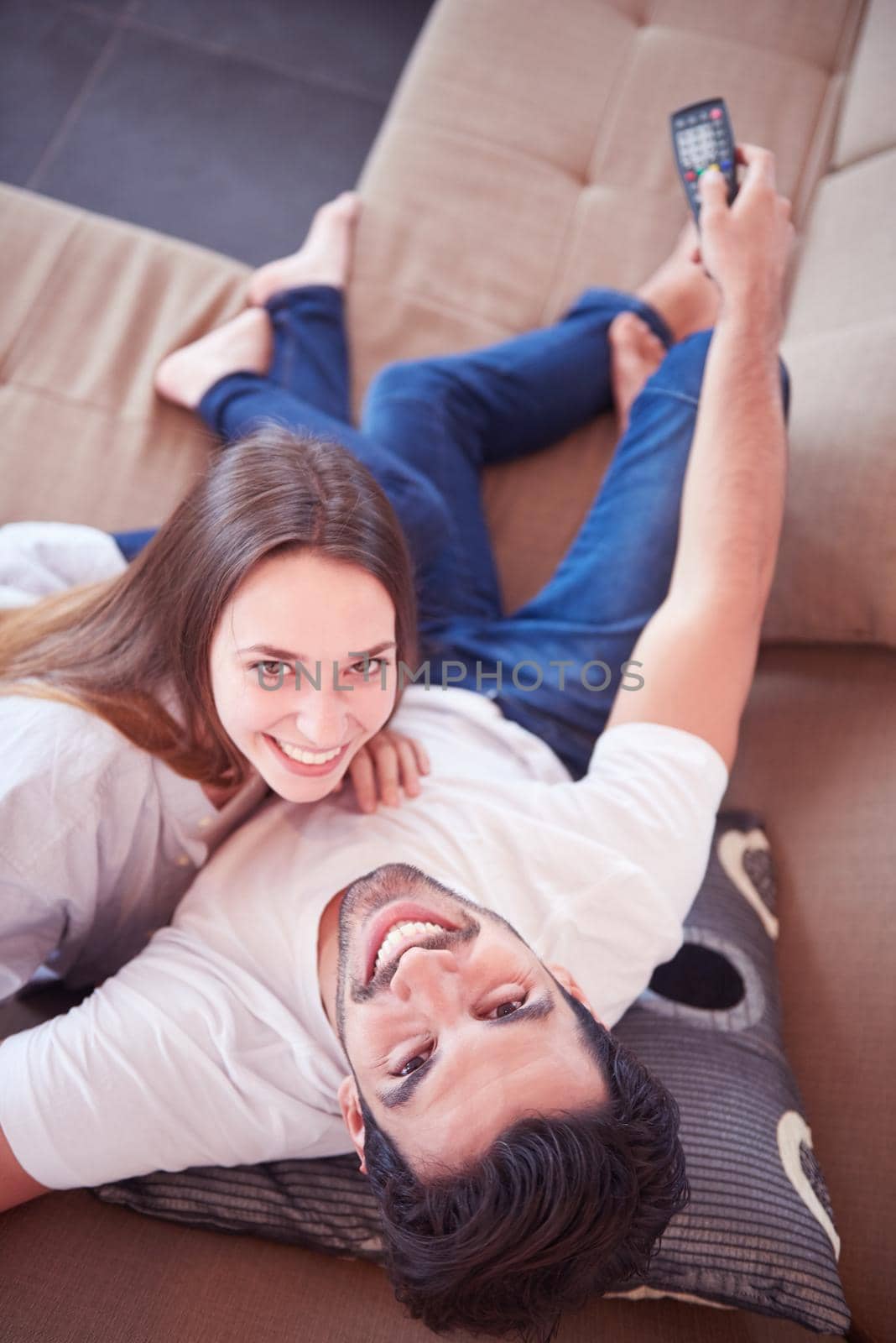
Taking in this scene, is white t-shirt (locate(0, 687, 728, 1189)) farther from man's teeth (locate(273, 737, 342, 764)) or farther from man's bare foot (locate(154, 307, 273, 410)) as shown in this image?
man's bare foot (locate(154, 307, 273, 410))

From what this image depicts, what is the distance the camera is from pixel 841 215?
153 centimetres

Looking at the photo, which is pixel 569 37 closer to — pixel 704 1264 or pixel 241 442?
pixel 241 442

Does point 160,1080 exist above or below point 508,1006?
below

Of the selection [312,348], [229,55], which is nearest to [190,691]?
[312,348]

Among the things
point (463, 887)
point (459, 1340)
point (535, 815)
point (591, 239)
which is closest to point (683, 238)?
point (591, 239)

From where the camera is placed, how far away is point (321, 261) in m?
1.56

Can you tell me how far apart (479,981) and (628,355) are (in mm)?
1069

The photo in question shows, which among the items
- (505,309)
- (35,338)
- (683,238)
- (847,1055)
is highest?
(683,238)

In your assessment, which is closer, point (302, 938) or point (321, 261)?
point (302, 938)

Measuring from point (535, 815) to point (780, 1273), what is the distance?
1.70ft

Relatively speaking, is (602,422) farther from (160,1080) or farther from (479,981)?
(160,1080)

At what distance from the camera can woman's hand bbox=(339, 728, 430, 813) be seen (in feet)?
3.78

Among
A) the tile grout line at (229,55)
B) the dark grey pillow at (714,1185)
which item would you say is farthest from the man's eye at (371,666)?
the tile grout line at (229,55)

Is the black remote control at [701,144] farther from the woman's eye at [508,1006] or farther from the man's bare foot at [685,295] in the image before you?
the woman's eye at [508,1006]
